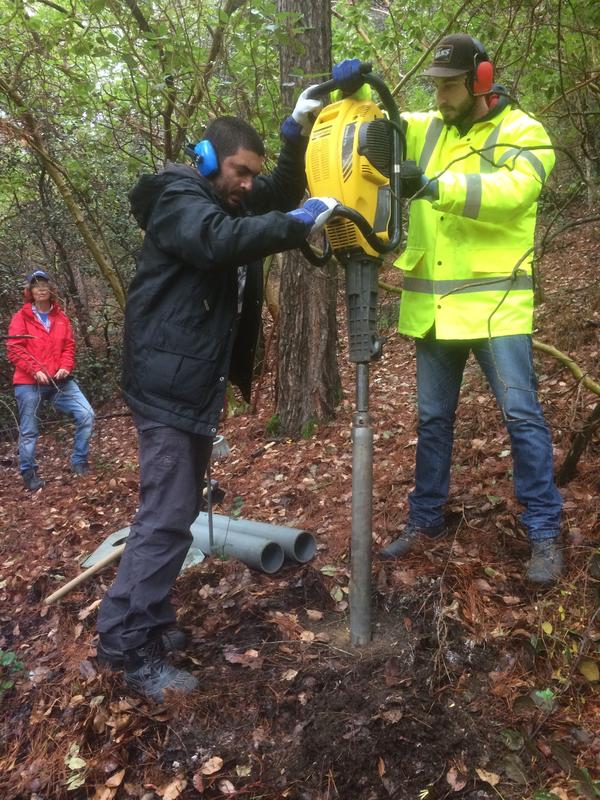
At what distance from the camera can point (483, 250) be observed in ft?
9.20

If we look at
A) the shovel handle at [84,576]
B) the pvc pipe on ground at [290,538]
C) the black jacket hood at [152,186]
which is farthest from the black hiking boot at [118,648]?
the black jacket hood at [152,186]

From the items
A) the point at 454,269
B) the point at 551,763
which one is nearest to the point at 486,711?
the point at 551,763

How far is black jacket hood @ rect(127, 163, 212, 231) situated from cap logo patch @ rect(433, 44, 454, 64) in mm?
1170

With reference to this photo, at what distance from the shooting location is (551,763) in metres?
2.18

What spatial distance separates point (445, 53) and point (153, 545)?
2.50 meters

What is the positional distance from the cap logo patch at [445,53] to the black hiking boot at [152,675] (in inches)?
113

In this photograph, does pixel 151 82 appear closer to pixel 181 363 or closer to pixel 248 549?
pixel 181 363

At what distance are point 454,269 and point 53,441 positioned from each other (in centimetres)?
795

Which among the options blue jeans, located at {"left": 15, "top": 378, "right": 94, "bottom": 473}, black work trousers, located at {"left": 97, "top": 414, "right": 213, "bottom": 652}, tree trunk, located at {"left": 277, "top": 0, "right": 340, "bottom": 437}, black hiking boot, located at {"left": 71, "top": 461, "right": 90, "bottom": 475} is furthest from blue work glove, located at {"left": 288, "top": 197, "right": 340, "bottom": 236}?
black hiking boot, located at {"left": 71, "top": 461, "right": 90, "bottom": 475}

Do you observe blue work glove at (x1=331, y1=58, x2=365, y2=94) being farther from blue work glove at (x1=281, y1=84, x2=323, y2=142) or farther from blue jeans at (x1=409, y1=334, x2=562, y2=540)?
blue jeans at (x1=409, y1=334, x2=562, y2=540)

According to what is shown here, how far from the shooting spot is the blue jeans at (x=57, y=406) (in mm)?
6809

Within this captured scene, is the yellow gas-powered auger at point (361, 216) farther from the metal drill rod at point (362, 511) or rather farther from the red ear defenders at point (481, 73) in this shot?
the red ear defenders at point (481, 73)

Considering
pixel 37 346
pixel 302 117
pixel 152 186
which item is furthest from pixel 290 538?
pixel 37 346

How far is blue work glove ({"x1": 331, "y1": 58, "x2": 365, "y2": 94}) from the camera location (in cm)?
234
